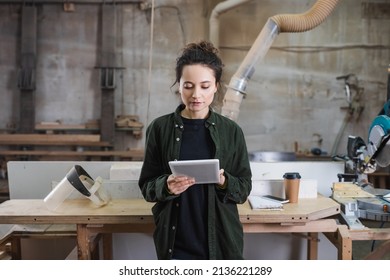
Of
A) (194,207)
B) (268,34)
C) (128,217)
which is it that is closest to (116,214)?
(128,217)

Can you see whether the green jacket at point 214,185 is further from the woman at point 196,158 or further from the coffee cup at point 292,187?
the coffee cup at point 292,187

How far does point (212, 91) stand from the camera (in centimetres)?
79

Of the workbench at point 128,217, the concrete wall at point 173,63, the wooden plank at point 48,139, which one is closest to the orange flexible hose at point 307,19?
the concrete wall at point 173,63

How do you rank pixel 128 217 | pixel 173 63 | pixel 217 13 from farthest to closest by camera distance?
1. pixel 173 63
2. pixel 217 13
3. pixel 128 217

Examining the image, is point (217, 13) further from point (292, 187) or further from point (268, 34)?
point (292, 187)

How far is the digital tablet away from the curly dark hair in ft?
0.74

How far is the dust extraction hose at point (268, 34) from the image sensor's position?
1.69 metres

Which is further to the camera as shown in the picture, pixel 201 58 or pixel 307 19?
pixel 307 19

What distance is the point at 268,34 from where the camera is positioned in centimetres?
184

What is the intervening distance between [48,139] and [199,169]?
2332 millimetres

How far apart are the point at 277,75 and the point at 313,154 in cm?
75

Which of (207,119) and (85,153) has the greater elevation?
(207,119)
